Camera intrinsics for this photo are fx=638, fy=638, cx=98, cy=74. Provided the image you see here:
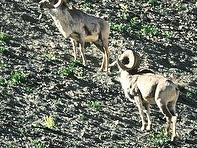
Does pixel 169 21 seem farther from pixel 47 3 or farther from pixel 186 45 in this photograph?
pixel 47 3

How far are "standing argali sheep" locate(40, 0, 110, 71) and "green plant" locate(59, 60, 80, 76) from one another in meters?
0.32

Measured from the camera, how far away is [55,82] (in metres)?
20.9

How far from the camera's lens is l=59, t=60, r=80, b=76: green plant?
21.4 m

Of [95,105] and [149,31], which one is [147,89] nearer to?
[95,105]

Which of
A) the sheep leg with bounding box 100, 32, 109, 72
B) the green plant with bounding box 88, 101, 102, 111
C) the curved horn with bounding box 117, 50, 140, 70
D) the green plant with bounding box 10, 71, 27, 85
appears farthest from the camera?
the sheep leg with bounding box 100, 32, 109, 72

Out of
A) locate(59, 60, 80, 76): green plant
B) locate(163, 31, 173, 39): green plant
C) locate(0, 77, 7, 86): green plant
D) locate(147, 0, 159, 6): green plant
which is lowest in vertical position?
locate(0, 77, 7, 86): green plant

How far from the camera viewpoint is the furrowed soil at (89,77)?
17.9 metres

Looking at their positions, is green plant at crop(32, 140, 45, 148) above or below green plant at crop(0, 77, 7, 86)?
below

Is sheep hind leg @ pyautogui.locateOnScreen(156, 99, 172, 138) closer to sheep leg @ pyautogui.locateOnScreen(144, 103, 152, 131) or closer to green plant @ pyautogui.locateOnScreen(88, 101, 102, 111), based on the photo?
sheep leg @ pyautogui.locateOnScreen(144, 103, 152, 131)

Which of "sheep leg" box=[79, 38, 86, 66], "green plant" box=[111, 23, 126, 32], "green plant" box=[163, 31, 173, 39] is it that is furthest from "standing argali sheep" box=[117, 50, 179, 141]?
"green plant" box=[163, 31, 173, 39]

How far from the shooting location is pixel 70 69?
2161cm

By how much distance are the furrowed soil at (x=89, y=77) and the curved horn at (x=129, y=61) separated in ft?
4.83

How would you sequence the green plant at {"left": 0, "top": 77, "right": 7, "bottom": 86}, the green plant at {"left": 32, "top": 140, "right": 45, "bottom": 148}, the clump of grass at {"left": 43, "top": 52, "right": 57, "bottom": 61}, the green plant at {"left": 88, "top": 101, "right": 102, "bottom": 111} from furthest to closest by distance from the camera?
the clump of grass at {"left": 43, "top": 52, "right": 57, "bottom": 61}, the green plant at {"left": 0, "top": 77, "right": 7, "bottom": 86}, the green plant at {"left": 88, "top": 101, "right": 102, "bottom": 111}, the green plant at {"left": 32, "top": 140, "right": 45, "bottom": 148}

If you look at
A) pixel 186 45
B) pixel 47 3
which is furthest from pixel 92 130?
pixel 186 45
